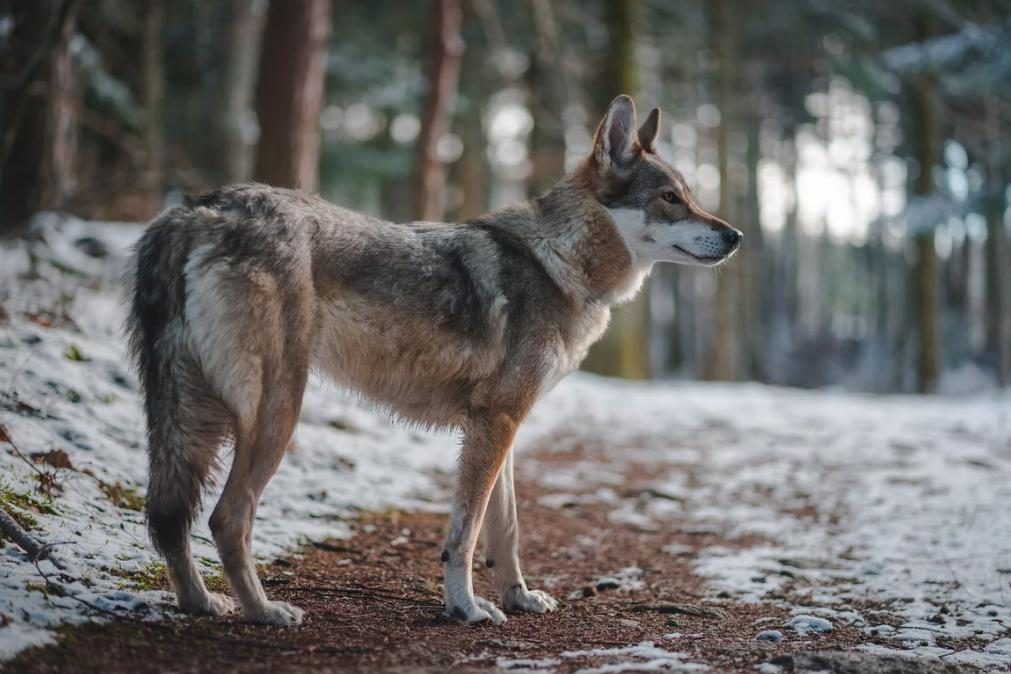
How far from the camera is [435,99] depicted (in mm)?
14117

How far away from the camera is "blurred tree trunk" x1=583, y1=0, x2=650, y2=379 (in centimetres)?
1402

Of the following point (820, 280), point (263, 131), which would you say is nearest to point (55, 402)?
point (263, 131)

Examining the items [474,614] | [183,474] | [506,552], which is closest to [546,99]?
[506,552]

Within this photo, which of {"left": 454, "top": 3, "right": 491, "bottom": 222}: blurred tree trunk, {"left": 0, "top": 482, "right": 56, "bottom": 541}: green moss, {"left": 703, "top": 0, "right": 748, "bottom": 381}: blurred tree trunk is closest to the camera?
{"left": 0, "top": 482, "right": 56, "bottom": 541}: green moss

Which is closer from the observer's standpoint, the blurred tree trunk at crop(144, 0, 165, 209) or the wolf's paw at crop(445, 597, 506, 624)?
the wolf's paw at crop(445, 597, 506, 624)

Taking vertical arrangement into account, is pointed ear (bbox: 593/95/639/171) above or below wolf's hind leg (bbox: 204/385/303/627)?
above

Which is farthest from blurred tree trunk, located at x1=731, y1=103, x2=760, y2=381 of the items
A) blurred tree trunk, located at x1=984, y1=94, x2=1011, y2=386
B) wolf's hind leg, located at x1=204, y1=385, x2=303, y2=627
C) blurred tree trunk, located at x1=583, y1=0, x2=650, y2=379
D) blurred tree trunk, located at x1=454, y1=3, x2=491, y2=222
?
wolf's hind leg, located at x1=204, y1=385, x2=303, y2=627

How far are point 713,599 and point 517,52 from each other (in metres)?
16.8

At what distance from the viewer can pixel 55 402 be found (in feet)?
18.2

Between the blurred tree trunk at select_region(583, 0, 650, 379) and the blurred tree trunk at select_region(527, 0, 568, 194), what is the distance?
2.97ft

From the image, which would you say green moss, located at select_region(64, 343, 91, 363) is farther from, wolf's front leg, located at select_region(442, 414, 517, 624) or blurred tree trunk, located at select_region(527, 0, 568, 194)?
blurred tree trunk, located at select_region(527, 0, 568, 194)

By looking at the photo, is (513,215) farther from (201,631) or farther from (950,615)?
(950,615)

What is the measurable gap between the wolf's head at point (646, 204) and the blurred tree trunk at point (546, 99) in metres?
3.12

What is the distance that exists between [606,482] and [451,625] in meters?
4.20
